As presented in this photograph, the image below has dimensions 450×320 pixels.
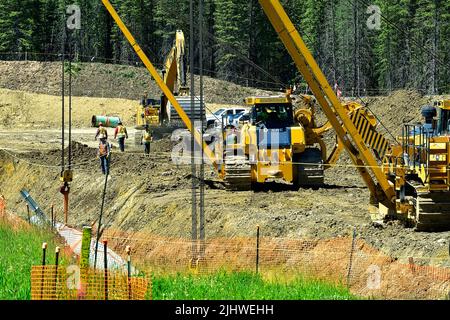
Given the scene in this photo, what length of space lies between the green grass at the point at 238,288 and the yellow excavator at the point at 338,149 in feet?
16.7

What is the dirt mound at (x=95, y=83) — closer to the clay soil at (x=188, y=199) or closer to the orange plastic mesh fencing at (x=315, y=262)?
the clay soil at (x=188, y=199)

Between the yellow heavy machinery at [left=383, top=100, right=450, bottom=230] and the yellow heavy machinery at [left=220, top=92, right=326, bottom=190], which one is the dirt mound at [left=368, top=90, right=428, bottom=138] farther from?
the yellow heavy machinery at [left=383, top=100, right=450, bottom=230]

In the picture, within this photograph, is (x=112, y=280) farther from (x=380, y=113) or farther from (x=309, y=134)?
(x=380, y=113)

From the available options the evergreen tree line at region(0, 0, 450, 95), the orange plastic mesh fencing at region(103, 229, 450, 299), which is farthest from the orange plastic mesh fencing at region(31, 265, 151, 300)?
the evergreen tree line at region(0, 0, 450, 95)

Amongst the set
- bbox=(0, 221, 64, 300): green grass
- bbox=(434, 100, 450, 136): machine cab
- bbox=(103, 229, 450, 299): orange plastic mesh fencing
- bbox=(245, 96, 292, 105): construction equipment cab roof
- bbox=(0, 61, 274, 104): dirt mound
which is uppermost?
bbox=(0, 61, 274, 104): dirt mound

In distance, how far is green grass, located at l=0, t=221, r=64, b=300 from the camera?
14.4m

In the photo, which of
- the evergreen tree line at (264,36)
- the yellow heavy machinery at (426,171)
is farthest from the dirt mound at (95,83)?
the yellow heavy machinery at (426,171)

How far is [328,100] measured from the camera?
72.1 ft

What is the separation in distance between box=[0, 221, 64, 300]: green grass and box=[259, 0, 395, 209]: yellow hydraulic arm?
692 centimetres

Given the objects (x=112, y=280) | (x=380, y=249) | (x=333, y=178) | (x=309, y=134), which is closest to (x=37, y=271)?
(x=112, y=280)

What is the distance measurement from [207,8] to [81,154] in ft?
210

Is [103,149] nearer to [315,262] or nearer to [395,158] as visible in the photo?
[395,158]

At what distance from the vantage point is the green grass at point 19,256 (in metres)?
14.4

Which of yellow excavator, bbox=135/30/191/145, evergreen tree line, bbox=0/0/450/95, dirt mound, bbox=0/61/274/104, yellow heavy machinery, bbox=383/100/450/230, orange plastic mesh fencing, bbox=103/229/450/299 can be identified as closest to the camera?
orange plastic mesh fencing, bbox=103/229/450/299
